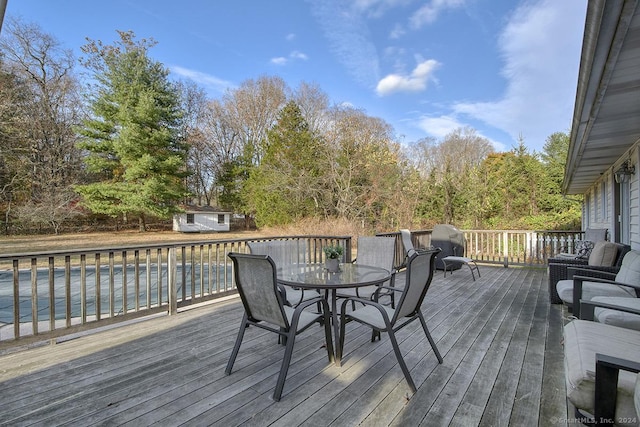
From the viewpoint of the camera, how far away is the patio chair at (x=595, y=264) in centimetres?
375

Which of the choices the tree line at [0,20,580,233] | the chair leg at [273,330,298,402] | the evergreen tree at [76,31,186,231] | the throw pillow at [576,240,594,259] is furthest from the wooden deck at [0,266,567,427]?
the evergreen tree at [76,31,186,231]

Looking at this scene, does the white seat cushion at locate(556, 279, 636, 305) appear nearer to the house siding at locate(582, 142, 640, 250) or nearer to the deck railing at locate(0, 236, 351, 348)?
the house siding at locate(582, 142, 640, 250)

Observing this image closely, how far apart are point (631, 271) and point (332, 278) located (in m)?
2.95

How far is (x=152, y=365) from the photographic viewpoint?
2.50 m

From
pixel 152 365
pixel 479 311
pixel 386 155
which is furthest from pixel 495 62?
pixel 152 365

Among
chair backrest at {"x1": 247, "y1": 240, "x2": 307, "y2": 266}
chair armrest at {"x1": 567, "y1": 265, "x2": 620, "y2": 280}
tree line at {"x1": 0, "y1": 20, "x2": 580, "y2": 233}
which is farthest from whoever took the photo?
tree line at {"x1": 0, "y1": 20, "x2": 580, "y2": 233}

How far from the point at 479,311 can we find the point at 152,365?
12.1 feet

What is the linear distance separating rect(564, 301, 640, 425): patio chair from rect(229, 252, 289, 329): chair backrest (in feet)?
5.24

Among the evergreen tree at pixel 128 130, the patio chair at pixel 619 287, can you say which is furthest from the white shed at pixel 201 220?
the patio chair at pixel 619 287

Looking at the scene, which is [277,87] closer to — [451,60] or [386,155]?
[386,155]

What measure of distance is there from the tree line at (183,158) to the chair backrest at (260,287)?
11331 mm

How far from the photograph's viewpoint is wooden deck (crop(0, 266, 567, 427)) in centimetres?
183

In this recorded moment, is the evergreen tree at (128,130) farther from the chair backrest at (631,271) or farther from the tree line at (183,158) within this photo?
the chair backrest at (631,271)

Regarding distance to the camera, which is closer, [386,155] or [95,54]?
[386,155]
